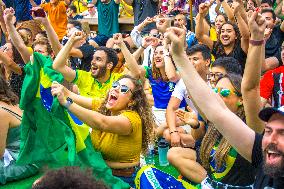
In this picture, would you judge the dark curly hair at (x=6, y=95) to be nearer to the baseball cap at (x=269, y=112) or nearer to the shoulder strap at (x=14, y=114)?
the shoulder strap at (x=14, y=114)

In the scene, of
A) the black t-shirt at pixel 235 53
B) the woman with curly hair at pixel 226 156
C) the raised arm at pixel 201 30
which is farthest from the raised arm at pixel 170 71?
the woman with curly hair at pixel 226 156

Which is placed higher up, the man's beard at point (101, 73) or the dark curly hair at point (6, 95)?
the dark curly hair at point (6, 95)

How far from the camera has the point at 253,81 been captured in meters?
3.24

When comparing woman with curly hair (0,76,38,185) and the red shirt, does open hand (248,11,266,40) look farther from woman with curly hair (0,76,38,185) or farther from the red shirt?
the red shirt

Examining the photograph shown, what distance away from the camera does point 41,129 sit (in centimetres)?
442

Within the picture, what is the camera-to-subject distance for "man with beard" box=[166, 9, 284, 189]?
2.74 metres

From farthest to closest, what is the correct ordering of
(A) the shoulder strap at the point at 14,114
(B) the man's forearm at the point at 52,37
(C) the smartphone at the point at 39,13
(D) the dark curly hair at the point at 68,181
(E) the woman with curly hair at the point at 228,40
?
1. (E) the woman with curly hair at the point at 228,40
2. (B) the man's forearm at the point at 52,37
3. (C) the smartphone at the point at 39,13
4. (A) the shoulder strap at the point at 14,114
5. (D) the dark curly hair at the point at 68,181

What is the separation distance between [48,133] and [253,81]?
1807mm

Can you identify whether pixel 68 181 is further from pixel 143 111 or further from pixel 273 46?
pixel 273 46

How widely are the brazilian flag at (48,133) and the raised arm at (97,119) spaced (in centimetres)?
13

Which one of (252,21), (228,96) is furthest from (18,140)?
(252,21)

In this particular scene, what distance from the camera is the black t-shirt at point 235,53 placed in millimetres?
6703

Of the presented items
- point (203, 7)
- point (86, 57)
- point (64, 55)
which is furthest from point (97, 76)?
point (203, 7)

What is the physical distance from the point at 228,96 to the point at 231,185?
61cm
